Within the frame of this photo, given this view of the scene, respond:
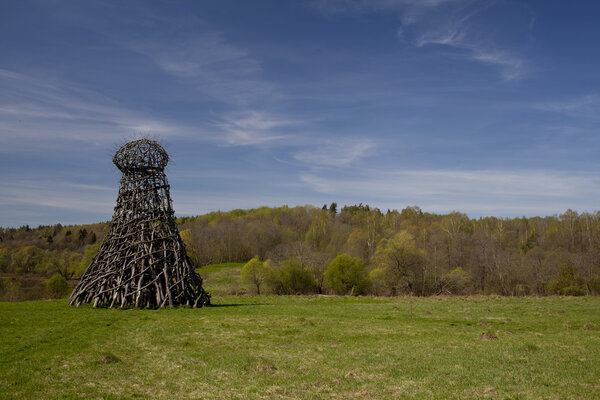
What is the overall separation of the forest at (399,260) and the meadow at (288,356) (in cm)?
2710

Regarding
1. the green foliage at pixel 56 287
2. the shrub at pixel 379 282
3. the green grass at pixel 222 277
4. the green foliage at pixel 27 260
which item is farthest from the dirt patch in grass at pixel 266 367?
the green foliage at pixel 27 260

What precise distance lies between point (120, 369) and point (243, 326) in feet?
28.3

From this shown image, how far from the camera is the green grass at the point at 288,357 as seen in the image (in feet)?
31.4

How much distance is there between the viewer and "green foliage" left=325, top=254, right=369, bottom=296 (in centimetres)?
4897

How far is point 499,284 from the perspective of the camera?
5884 centimetres

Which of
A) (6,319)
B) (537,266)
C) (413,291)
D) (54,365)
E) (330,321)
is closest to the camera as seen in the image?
(54,365)

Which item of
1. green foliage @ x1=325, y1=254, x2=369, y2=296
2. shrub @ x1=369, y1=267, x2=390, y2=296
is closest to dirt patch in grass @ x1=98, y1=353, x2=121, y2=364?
green foliage @ x1=325, y1=254, x2=369, y2=296

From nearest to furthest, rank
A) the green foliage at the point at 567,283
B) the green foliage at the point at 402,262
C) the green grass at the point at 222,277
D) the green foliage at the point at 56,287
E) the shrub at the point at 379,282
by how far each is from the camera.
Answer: the green foliage at the point at 56,287
the green foliage at the point at 567,283
the shrub at the point at 379,282
the green foliage at the point at 402,262
the green grass at the point at 222,277

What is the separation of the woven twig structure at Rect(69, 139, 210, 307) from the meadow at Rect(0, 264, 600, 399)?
281cm

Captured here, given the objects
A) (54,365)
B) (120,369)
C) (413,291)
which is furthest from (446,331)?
(413,291)

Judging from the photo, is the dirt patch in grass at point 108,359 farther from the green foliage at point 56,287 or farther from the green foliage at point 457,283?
the green foliage at point 457,283

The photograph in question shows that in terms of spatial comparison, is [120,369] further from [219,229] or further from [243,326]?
[219,229]

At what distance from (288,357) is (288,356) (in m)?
0.15

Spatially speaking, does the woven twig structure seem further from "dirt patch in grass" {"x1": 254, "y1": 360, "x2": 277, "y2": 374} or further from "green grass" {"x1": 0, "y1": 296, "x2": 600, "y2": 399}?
"dirt patch in grass" {"x1": 254, "y1": 360, "x2": 277, "y2": 374}
